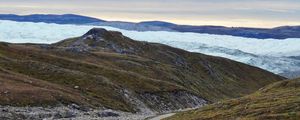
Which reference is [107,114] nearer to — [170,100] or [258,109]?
[258,109]

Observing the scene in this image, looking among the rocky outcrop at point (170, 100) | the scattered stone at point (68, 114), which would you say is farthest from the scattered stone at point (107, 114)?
the rocky outcrop at point (170, 100)

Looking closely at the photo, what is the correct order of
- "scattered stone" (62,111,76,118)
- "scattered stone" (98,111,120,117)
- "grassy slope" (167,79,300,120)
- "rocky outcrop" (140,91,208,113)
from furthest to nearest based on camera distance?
1. "rocky outcrop" (140,91,208,113)
2. "scattered stone" (98,111,120,117)
3. "scattered stone" (62,111,76,118)
4. "grassy slope" (167,79,300,120)

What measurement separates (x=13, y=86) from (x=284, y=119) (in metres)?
58.7

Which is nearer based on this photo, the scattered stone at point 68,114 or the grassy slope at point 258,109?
the grassy slope at point 258,109

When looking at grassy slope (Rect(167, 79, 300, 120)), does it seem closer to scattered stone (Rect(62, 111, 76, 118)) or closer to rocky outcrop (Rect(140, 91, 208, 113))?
scattered stone (Rect(62, 111, 76, 118))

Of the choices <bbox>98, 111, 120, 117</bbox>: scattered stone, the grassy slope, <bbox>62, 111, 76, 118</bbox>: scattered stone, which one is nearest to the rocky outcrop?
<bbox>98, 111, 120, 117</bbox>: scattered stone

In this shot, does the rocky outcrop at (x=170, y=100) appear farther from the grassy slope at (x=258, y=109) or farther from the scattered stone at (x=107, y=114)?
the grassy slope at (x=258, y=109)

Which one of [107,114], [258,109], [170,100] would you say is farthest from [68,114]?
[170,100]

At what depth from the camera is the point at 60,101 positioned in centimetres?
10781

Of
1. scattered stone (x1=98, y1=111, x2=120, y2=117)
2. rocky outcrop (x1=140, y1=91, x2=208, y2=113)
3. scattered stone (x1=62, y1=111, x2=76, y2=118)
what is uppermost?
scattered stone (x1=62, y1=111, x2=76, y2=118)

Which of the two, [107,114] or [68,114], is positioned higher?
[68,114]

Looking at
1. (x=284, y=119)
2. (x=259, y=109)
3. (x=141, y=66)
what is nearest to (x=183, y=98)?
(x=141, y=66)

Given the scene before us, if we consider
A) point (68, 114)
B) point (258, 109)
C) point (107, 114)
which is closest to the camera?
point (258, 109)

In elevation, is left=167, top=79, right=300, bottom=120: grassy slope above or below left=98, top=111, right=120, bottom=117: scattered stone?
above
